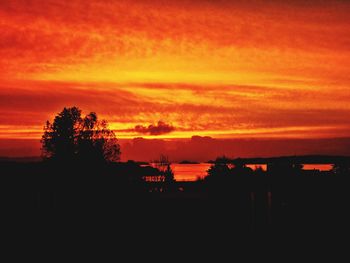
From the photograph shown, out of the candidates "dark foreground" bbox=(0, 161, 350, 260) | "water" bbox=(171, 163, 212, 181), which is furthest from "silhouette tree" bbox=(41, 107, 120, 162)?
"dark foreground" bbox=(0, 161, 350, 260)

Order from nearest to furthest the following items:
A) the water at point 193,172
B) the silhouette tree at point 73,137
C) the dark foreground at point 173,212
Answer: the dark foreground at point 173,212
the water at point 193,172
the silhouette tree at point 73,137

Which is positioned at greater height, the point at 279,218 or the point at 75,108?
the point at 75,108

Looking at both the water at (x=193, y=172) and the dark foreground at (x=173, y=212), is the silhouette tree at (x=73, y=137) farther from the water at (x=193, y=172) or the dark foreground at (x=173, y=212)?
the dark foreground at (x=173, y=212)

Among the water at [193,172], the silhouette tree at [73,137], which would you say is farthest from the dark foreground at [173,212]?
the silhouette tree at [73,137]

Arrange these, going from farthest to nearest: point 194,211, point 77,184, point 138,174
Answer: point 138,174, point 77,184, point 194,211

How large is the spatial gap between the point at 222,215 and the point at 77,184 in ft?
19.9

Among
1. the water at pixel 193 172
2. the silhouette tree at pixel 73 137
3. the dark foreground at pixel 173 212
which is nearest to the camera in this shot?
the dark foreground at pixel 173 212

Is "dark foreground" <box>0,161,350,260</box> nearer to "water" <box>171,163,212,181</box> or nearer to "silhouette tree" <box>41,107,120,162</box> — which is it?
"water" <box>171,163,212,181</box>

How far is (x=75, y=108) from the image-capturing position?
53.6 meters

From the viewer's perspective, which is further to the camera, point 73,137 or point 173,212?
point 73,137

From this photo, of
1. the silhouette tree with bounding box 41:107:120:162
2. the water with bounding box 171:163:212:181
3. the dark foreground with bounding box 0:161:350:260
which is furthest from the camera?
the silhouette tree with bounding box 41:107:120:162

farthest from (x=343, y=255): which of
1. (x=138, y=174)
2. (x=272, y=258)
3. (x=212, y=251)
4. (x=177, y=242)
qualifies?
(x=138, y=174)

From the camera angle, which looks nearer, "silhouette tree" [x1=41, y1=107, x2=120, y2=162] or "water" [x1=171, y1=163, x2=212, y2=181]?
"water" [x1=171, y1=163, x2=212, y2=181]

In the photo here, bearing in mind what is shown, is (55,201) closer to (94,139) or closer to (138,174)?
(138,174)
